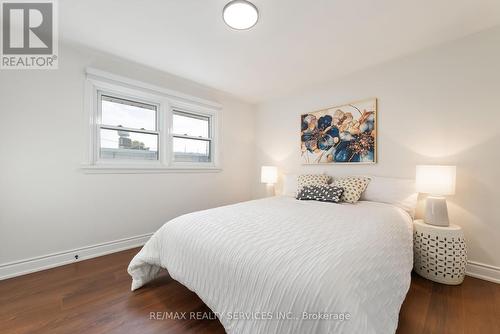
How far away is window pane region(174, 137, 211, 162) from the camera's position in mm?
2969

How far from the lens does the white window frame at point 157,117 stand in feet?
7.10

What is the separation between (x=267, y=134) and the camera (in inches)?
145

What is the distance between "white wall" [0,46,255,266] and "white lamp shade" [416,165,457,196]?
2.92 meters

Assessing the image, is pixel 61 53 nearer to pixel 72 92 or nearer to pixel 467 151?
pixel 72 92

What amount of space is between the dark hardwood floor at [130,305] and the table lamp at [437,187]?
1.87ft

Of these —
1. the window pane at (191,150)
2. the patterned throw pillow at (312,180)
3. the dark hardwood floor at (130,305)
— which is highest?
the window pane at (191,150)

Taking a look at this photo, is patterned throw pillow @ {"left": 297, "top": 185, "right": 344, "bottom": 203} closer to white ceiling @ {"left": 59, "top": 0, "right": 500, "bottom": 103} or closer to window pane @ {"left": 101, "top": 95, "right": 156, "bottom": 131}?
white ceiling @ {"left": 59, "top": 0, "right": 500, "bottom": 103}

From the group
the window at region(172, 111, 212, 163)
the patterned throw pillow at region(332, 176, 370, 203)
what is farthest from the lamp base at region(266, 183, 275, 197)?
the patterned throw pillow at region(332, 176, 370, 203)

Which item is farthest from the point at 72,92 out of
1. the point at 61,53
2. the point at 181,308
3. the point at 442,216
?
the point at 442,216

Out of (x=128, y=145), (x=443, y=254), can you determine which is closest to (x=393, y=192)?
(x=443, y=254)

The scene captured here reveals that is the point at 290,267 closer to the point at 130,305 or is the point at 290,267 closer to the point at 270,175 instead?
the point at 130,305

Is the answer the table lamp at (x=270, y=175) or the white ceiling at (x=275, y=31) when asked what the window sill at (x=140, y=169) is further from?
the white ceiling at (x=275, y=31)

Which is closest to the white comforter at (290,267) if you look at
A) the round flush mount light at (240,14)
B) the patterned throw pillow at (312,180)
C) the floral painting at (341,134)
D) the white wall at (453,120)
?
the white wall at (453,120)

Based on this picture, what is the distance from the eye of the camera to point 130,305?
4.62 ft
